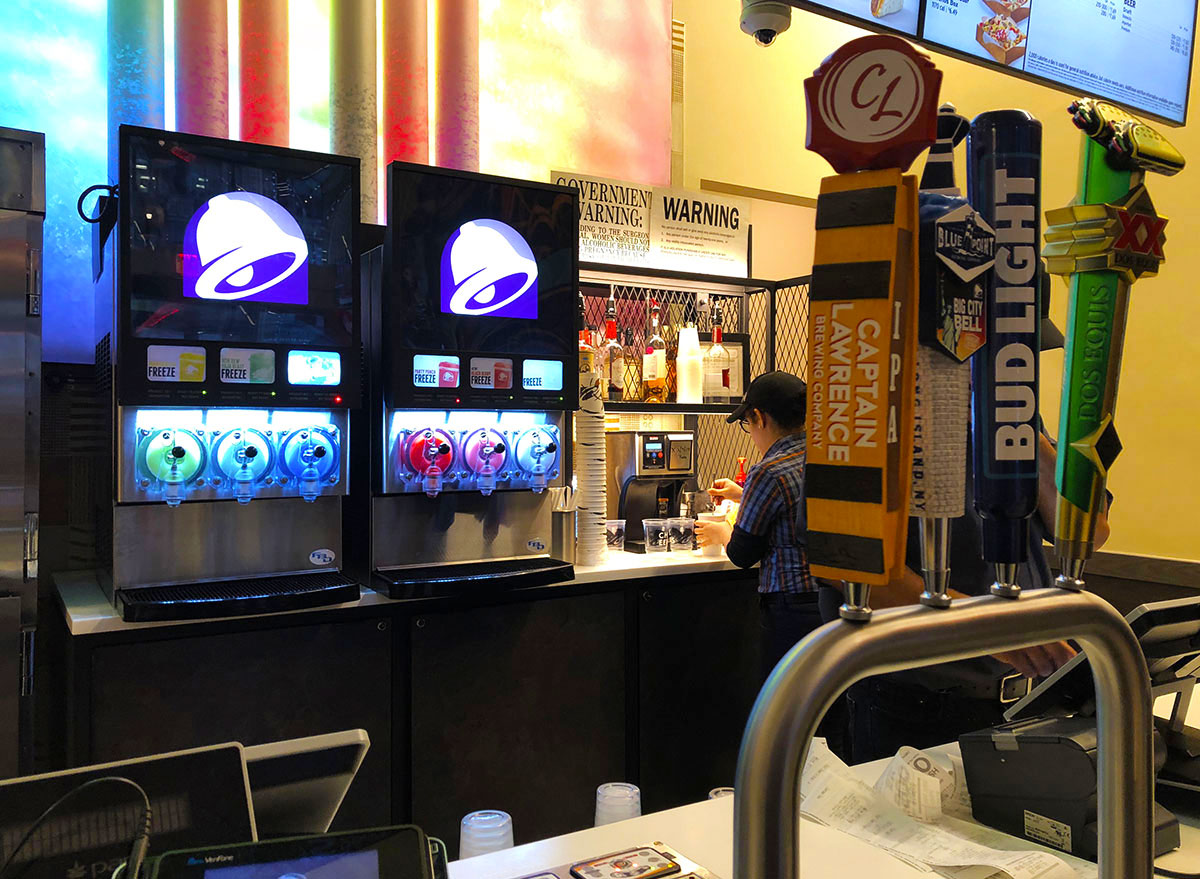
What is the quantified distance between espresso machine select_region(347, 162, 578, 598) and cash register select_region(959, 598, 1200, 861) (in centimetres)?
181

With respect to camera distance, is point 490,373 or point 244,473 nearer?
point 244,473

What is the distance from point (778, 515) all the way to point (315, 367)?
1.51 meters

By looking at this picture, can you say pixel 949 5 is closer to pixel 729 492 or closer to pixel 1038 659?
pixel 1038 659

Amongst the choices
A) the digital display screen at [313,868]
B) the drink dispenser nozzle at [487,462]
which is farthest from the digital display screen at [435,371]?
the digital display screen at [313,868]

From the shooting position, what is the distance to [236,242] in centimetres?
270

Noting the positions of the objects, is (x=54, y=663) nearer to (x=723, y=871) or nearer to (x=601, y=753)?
(x=601, y=753)

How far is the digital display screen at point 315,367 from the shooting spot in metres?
2.76

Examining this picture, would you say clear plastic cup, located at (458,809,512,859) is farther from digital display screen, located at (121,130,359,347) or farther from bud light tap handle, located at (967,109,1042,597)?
digital display screen, located at (121,130,359,347)

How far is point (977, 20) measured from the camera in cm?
197

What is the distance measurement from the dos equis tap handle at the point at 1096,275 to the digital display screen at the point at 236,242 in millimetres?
2457

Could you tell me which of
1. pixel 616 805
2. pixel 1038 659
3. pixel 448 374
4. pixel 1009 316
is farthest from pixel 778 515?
pixel 1009 316

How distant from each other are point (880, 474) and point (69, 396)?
3.38 meters

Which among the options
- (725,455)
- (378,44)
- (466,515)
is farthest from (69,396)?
(725,455)

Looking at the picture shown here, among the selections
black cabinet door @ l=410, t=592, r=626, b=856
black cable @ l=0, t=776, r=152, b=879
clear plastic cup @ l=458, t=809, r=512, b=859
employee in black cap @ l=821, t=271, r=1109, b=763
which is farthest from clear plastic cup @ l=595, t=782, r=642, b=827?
black cabinet door @ l=410, t=592, r=626, b=856
